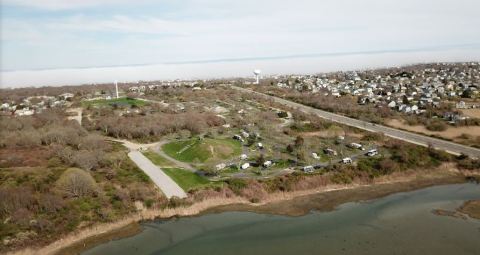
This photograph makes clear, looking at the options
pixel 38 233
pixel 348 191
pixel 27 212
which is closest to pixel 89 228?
pixel 38 233

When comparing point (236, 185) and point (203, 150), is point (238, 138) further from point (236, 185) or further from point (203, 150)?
point (236, 185)

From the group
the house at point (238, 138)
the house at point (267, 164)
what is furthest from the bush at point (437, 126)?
the house at point (267, 164)

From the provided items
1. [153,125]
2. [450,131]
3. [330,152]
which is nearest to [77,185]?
[153,125]

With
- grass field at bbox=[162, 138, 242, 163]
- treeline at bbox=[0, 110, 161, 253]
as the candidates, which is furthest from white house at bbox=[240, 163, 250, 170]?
treeline at bbox=[0, 110, 161, 253]

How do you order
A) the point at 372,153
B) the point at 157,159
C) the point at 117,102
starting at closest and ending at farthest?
the point at 372,153 → the point at 157,159 → the point at 117,102

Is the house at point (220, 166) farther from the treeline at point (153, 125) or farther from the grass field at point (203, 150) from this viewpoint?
the treeline at point (153, 125)

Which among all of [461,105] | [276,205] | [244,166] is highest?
[461,105]

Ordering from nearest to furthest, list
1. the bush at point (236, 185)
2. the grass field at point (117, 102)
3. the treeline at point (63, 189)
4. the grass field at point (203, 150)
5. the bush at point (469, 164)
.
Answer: the treeline at point (63, 189) < the bush at point (236, 185) < the bush at point (469, 164) < the grass field at point (203, 150) < the grass field at point (117, 102)

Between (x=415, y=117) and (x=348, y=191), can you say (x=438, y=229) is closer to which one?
(x=348, y=191)
